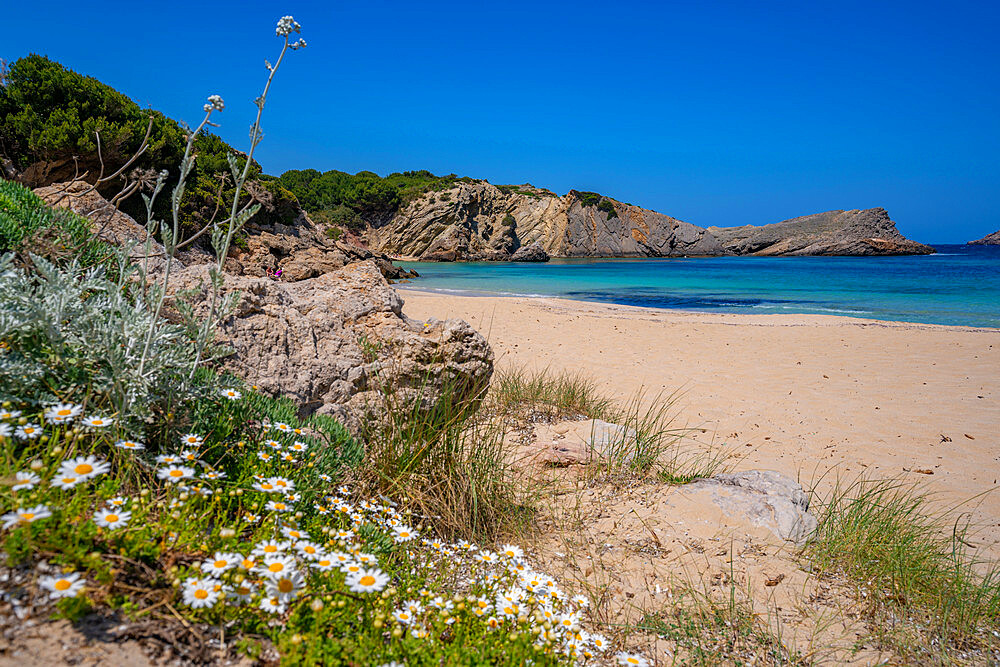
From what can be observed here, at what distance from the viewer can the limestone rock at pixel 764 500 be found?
3.37m

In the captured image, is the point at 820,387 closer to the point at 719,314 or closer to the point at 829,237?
the point at 719,314

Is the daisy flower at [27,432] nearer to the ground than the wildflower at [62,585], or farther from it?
farther from it

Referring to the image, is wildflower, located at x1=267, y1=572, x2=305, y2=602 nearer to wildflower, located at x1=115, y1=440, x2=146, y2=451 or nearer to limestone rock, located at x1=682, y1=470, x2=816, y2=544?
wildflower, located at x1=115, y1=440, x2=146, y2=451

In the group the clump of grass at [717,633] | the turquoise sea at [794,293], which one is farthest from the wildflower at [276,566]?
the turquoise sea at [794,293]

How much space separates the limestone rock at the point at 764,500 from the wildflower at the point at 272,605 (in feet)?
9.66

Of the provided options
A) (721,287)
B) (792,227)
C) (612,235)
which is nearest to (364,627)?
(721,287)

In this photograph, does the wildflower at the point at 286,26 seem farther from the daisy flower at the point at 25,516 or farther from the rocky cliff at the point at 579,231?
the rocky cliff at the point at 579,231

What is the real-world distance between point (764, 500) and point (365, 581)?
9.64ft

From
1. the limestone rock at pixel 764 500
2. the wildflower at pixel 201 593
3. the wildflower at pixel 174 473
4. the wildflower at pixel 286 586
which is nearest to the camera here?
the wildflower at pixel 201 593

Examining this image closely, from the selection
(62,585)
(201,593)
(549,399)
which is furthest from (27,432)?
(549,399)

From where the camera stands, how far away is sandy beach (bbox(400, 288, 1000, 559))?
199 inches

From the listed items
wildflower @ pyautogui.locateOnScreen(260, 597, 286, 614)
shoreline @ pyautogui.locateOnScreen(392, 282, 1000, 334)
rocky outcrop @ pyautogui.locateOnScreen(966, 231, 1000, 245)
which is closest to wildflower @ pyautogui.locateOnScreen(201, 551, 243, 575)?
wildflower @ pyautogui.locateOnScreen(260, 597, 286, 614)

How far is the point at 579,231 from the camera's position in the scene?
2837 inches

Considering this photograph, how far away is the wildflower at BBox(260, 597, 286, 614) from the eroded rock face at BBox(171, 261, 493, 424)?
6.42ft
